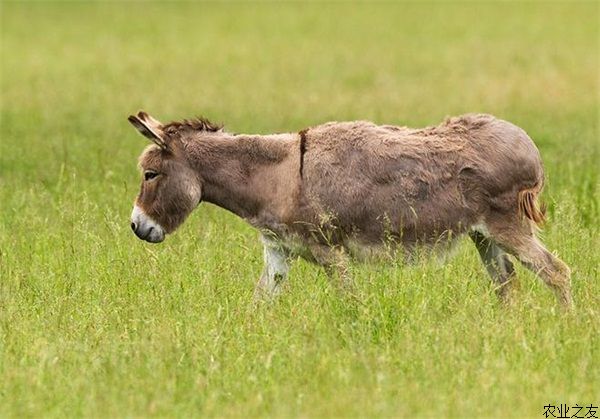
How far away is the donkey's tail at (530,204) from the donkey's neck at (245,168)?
59.1 inches

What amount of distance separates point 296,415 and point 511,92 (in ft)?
53.3

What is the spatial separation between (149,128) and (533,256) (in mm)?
2675

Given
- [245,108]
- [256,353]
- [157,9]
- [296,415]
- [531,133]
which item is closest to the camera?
[296,415]

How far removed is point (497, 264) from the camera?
33.3 feet

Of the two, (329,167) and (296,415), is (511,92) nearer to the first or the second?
(329,167)

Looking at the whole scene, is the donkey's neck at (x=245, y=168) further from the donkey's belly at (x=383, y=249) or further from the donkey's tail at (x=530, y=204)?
the donkey's tail at (x=530, y=204)

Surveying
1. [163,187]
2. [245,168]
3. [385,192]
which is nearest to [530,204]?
[385,192]

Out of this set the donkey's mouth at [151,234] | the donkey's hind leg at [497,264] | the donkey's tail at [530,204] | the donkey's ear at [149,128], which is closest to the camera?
the donkey's tail at [530,204]

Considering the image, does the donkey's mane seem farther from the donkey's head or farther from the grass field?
the grass field

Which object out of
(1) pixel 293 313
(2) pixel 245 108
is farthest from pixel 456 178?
(2) pixel 245 108

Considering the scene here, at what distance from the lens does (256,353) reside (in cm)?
859

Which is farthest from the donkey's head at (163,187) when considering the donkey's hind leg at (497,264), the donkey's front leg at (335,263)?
the donkey's hind leg at (497,264)

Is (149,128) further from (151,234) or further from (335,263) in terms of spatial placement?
(335,263)

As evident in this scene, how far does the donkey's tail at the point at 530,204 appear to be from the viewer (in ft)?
31.7
